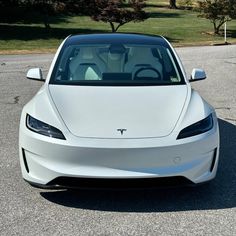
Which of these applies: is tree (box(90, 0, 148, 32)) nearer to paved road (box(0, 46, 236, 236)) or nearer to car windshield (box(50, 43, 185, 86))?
car windshield (box(50, 43, 185, 86))

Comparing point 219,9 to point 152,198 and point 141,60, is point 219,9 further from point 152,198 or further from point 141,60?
point 152,198

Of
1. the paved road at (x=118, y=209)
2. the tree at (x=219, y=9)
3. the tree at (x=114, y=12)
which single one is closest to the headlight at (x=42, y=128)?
the paved road at (x=118, y=209)

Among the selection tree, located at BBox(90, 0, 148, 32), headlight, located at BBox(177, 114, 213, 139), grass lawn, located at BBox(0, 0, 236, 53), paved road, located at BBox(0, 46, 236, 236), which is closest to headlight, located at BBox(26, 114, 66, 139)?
paved road, located at BBox(0, 46, 236, 236)

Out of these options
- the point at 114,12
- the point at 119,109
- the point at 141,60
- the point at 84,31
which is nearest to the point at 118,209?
the point at 119,109

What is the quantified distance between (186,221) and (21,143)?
5.16ft

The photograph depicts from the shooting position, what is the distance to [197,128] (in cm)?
459

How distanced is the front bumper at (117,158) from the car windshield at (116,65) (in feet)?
3.88

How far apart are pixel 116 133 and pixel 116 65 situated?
167 cm

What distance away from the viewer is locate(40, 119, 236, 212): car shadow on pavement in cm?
455

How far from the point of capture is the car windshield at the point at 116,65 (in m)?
5.56

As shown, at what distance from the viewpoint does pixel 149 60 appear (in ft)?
19.6

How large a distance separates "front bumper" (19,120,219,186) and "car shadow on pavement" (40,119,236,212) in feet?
1.01

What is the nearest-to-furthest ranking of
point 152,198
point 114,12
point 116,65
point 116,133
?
point 116,133, point 152,198, point 116,65, point 114,12

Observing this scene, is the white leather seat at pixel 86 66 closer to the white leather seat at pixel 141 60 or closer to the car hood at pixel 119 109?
the white leather seat at pixel 141 60
